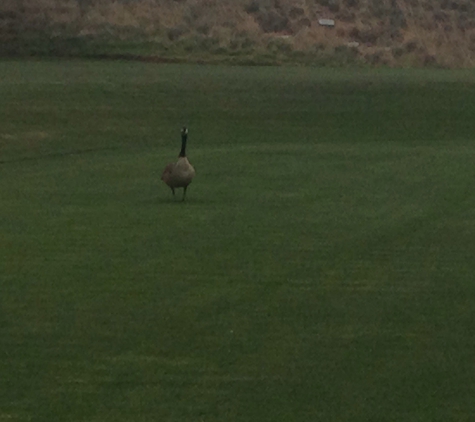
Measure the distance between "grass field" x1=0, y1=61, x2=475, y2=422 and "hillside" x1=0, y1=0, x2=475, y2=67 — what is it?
55.8 feet

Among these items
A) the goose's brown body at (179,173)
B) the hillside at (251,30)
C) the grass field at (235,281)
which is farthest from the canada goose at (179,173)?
the hillside at (251,30)

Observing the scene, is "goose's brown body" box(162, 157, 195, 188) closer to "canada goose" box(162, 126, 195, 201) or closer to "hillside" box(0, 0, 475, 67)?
"canada goose" box(162, 126, 195, 201)

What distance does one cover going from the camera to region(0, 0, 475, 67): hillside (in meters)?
45.2

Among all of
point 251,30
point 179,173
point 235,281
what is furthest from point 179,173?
point 251,30

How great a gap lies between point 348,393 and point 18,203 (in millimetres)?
9831

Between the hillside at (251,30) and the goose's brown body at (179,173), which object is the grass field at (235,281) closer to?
the goose's brown body at (179,173)

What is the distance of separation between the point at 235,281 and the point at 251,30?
1639 inches

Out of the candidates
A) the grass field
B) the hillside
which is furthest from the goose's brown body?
the hillside

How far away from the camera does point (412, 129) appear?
3184cm

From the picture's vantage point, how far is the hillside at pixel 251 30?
45.2m

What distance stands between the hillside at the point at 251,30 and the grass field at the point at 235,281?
55.8ft

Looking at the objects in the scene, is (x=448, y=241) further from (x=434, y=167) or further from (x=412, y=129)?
(x=412, y=129)

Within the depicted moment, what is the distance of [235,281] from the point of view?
38.3 feet

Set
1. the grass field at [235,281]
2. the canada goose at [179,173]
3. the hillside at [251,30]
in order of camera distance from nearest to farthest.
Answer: the grass field at [235,281], the canada goose at [179,173], the hillside at [251,30]
